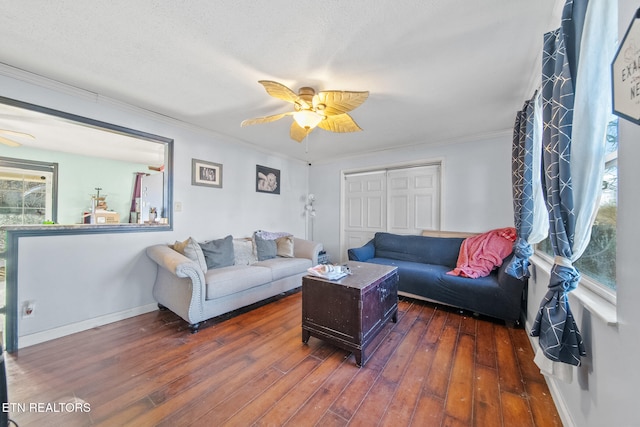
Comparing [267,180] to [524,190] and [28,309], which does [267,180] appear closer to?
[28,309]

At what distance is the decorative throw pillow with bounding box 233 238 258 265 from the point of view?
312cm

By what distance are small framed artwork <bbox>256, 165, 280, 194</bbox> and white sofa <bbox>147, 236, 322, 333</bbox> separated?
1.42 metres

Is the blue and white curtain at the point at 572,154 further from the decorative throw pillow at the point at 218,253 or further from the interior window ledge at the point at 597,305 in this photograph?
the decorative throw pillow at the point at 218,253

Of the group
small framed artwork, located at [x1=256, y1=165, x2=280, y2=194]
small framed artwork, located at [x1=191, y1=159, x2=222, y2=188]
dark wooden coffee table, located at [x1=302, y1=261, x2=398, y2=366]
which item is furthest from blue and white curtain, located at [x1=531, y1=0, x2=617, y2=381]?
small framed artwork, located at [x1=256, y1=165, x2=280, y2=194]

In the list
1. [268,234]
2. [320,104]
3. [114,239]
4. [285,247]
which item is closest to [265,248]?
[285,247]

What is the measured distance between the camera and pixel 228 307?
2.51 m

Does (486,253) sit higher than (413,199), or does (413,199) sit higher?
(413,199)

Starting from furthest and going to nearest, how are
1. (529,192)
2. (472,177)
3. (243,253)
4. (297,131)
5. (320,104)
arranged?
(472,177), (243,253), (297,131), (529,192), (320,104)

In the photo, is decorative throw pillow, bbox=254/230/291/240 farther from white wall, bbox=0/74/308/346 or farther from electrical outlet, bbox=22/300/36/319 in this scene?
electrical outlet, bbox=22/300/36/319

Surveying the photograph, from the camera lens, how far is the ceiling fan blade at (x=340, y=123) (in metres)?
2.23

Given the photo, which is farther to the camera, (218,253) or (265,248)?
(265,248)

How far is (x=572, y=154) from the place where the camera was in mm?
1093

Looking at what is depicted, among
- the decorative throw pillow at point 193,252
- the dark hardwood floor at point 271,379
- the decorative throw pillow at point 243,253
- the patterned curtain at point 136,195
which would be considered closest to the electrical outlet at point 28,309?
the dark hardwood floor at point 271,379

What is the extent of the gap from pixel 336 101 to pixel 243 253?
2.29 meters
